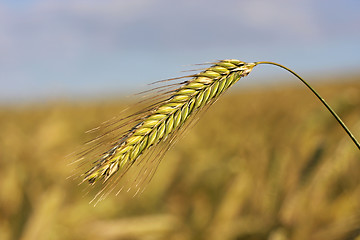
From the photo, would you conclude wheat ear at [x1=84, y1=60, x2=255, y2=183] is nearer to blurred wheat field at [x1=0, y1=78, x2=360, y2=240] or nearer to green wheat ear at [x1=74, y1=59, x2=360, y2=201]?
green wheat ear at [x1=74, y1=59, x2=360, y2=201]

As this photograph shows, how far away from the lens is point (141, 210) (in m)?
3.25

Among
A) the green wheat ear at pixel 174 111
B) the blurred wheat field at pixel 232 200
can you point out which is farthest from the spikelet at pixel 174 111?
the blurred wheat field at pixel 232 200

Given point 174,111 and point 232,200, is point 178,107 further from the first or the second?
point 232,200

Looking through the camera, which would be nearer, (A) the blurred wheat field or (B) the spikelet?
(B) the spikelet

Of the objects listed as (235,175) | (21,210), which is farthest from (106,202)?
(235,175)

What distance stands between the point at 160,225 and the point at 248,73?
5.44ft

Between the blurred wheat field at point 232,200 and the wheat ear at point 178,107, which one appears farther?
the blurred wheat field at point 232,200

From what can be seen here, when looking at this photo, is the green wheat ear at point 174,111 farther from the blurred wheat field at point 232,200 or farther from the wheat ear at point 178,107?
the blurred wheat field at point 232,200

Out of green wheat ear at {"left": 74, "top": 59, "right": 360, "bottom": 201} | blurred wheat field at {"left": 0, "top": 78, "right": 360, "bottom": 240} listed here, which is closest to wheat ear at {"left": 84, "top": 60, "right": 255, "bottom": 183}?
green wheat ear at {"left": 74, "top": 59, "right": 360, "bottom": 201}

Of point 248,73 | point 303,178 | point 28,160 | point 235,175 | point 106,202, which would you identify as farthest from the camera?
point 28,160

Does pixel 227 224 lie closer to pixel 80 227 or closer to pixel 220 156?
pixel 80 227

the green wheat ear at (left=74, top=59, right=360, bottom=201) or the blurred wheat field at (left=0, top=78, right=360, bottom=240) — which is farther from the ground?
the green wheat ear at (left=74, top=59, right=360, bottom=201)

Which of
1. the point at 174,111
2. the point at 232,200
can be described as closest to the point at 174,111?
the point at 174,111

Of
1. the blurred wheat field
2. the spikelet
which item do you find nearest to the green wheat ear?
the spikelet
